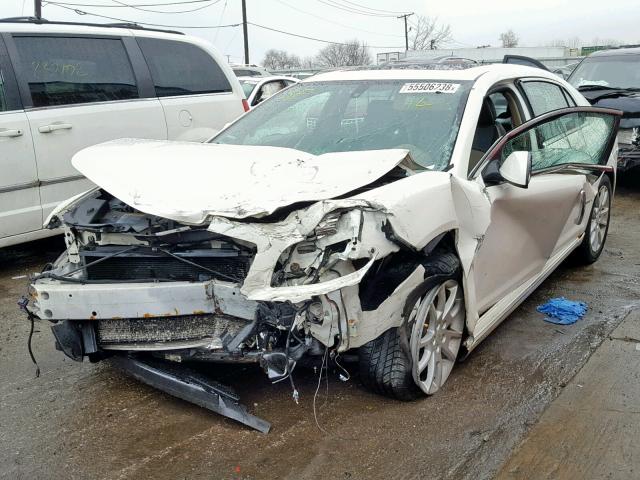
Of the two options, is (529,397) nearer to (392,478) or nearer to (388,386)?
(388,386)

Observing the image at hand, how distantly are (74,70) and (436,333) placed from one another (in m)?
4.26

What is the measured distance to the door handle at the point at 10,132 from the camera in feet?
17.2

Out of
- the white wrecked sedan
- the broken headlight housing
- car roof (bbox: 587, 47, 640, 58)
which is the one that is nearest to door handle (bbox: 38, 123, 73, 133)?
the white wrecked sedan

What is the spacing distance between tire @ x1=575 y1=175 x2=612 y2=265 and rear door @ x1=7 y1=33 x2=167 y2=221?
4007mm

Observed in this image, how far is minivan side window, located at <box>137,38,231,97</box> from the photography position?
650 centimetres

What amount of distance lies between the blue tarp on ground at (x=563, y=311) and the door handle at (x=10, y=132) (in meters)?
4.31

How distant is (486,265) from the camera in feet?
12.1

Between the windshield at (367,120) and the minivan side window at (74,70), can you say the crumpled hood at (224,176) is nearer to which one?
the windshield at (367,120)

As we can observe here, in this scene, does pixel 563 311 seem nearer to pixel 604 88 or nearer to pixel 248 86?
pixel 604 88

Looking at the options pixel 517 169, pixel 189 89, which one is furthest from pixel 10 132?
pixel 517 169

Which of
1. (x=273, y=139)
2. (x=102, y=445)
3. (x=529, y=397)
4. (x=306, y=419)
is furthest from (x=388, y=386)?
(x=273, y=139)

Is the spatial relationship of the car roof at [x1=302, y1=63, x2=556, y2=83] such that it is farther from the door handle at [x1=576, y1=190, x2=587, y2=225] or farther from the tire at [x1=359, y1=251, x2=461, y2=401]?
the tire at [x1=359, y1=251, x2=461, y2=401]

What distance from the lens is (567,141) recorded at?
4621 mm

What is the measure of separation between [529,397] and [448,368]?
0.44m
